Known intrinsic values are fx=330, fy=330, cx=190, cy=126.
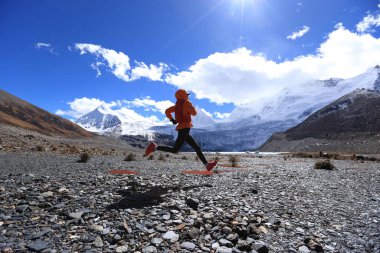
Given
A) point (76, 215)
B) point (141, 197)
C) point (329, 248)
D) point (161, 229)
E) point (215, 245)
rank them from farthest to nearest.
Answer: point (141, 197), point (76, 215), point (161, 229), point (329, 248), point (215, 245)

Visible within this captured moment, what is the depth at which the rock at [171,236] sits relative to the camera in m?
5.45

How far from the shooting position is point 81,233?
17.7 ft

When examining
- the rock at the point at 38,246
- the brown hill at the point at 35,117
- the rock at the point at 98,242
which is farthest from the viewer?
the brown hill at the point at 35,117

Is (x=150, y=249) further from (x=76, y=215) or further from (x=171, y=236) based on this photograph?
(x=76, y=215)

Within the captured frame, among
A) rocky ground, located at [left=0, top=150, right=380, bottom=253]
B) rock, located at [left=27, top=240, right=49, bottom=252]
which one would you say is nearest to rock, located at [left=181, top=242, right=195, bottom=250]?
rocky ground, located at [left=0, top=150, right=380, bottom=253]

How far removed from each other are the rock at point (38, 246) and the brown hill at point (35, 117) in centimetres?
10416

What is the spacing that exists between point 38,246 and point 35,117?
12327 cm

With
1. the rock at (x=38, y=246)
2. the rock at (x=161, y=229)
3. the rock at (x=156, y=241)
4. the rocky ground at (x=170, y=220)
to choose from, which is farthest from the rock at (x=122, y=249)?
the rock at (x=38, y=246)

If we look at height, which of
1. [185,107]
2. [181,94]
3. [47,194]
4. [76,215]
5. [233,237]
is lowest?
[233,237]

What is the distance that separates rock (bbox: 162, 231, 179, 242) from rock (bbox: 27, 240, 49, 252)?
1.82 meters

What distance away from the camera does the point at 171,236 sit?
5.53m

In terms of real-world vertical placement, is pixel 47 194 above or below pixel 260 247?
above

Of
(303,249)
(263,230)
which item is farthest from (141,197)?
(303,249)

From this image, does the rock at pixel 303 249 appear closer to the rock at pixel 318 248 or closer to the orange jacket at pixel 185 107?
the rock at pixel 318 248
